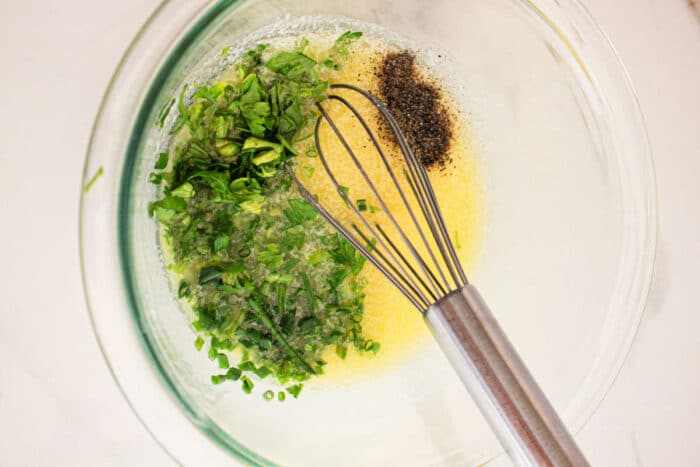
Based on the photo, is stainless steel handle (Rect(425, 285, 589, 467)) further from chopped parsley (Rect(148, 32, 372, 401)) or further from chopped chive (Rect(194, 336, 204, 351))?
chopped chive (Rect(194, 336, 204, 351))

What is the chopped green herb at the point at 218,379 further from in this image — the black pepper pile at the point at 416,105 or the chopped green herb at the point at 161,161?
the black pepper pile at the point at 416,105

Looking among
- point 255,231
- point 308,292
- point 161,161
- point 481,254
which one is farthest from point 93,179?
point 481,254

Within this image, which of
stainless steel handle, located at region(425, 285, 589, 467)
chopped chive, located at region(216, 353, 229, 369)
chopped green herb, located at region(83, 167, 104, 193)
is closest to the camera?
stainless steel handle, located at region(425, 285, 589, 467)

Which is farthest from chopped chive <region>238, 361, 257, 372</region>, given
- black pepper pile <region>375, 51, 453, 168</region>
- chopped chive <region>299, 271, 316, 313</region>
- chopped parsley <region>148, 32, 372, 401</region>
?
black pepper pile <region>375, 51, 453, 168</region>

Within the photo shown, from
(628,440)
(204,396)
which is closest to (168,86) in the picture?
(204,396)

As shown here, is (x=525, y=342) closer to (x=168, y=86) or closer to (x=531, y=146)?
(x=531, y=146)

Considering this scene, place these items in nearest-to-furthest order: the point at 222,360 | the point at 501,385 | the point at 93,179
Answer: the point at 501,385 < the point at 93,179 < the point at 222,360

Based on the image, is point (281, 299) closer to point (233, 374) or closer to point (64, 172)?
point (233, 374)
